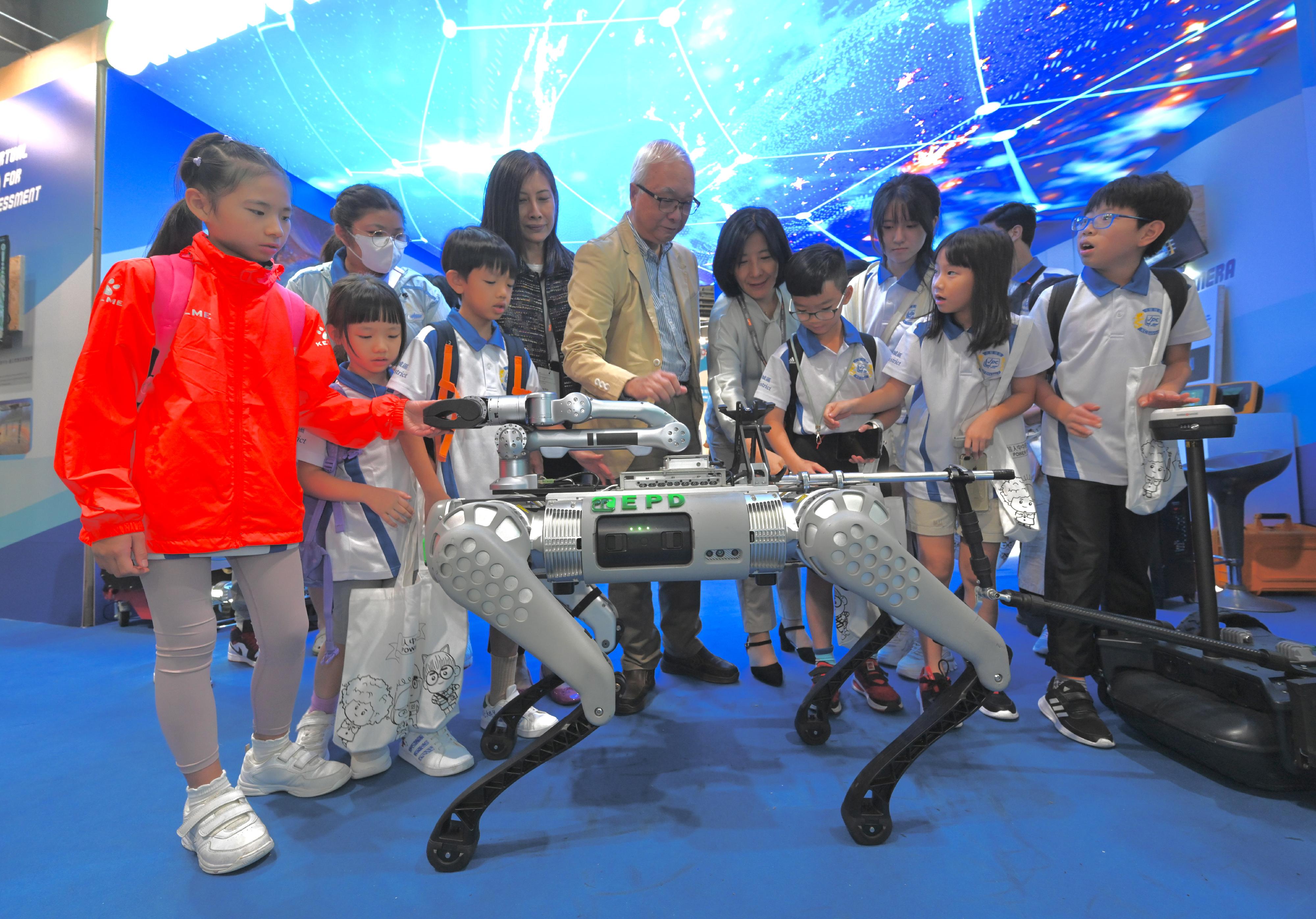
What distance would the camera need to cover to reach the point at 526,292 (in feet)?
8.49

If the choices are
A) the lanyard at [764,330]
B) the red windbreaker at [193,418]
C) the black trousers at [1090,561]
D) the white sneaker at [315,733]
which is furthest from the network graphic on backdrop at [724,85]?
the white sneaker at [315,733]

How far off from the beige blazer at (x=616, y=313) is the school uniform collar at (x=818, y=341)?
44cm

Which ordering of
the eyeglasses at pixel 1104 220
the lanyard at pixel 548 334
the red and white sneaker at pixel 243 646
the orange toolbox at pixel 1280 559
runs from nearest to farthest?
1. the eyeglasses at pixel 1104 220
2. the lanyard at pixel 548 334
3. the red and white sneaker at pixel 243 646
4. the orange toolbox at pixel 1280 559

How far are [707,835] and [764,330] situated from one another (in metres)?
1.94

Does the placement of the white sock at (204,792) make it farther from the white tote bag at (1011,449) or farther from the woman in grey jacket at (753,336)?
the white tote bag at (1011,449)

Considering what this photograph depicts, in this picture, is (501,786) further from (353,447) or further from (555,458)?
(555,458)

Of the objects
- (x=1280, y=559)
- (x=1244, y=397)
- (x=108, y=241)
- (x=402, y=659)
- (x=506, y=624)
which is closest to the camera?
(x=506, y=624)

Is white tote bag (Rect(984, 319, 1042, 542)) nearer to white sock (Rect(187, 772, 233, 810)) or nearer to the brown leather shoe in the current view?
the brown leather shoe

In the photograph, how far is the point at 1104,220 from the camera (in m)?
2.13

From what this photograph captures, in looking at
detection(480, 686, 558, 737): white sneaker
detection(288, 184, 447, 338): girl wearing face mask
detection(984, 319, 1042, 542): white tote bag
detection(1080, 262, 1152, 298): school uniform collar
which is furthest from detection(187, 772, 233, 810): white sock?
detection(1080, 262, 1152, 298): school uniform collar

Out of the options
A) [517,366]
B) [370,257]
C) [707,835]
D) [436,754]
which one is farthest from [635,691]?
[370,257]

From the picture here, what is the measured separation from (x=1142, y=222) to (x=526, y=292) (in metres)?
2.23

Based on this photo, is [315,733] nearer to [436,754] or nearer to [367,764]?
Result: [367,764]

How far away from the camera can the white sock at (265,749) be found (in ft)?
5.59
